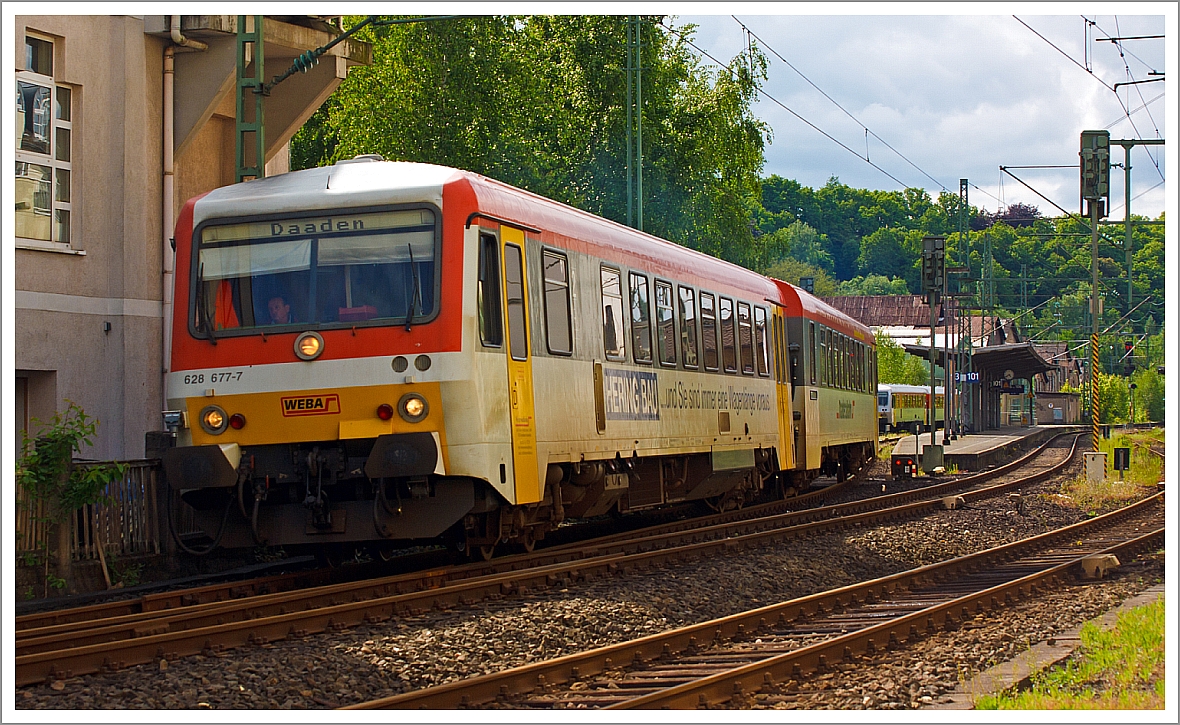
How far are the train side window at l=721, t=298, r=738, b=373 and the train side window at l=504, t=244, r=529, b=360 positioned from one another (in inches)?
219

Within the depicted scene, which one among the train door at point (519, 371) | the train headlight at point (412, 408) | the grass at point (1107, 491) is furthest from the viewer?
the grass at point (1107, 491)

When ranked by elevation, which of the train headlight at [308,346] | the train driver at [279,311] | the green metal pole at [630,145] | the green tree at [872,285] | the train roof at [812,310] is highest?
the green tree at [872,285]

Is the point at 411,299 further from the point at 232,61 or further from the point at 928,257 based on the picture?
the point at 928,257

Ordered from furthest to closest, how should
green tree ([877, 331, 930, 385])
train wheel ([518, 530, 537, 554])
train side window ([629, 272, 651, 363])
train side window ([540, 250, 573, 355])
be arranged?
green tree ([877, 331, 930, 385]) < train side window ([629, 272, 651, 363]) < train wheel ([518, 530, 537, 554]) < train side window ([540, 250, 573, 355])

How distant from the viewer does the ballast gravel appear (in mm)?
7355

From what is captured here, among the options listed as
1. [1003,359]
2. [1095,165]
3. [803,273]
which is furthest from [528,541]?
[803,273]

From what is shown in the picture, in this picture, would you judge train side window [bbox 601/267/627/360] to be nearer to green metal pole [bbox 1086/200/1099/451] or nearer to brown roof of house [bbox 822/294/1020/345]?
green metal pole [bbox 1086/200/1099/451]

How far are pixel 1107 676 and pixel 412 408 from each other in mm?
5305

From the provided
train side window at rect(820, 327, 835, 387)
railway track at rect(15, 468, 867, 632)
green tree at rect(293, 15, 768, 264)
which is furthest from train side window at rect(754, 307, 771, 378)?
green tree at rect(293, 15, 768, 264)

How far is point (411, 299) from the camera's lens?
35.4 feet

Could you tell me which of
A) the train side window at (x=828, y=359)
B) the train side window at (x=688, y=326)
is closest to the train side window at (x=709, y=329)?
the train side window at (x=688, y=326)

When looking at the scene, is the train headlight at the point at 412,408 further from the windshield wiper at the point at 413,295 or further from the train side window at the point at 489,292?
the train side window at the point at 489,292

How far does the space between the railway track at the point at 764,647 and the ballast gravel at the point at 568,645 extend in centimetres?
18

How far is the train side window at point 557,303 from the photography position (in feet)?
39.4
